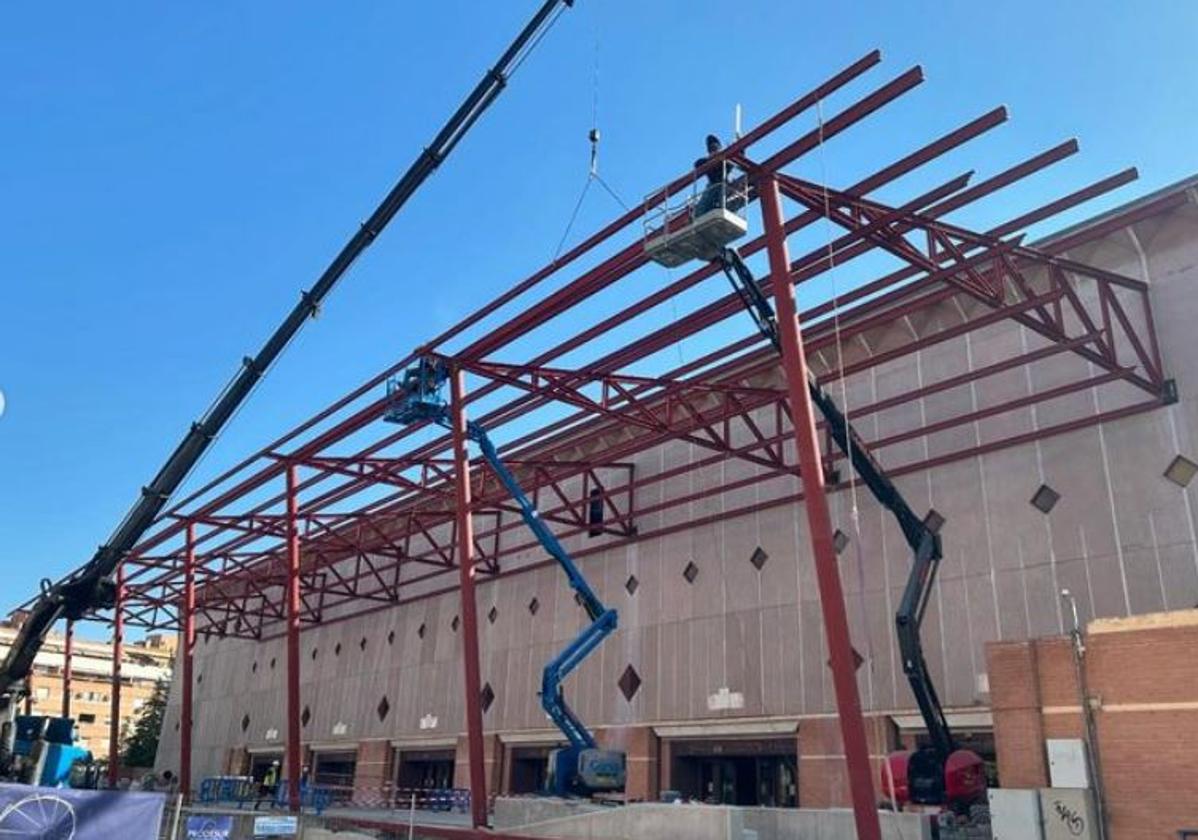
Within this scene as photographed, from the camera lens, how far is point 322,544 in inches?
1732

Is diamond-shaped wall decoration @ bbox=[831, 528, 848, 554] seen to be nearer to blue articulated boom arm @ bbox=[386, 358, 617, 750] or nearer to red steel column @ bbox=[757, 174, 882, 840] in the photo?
blue articulated boom arm @ bbox=[386, 358, 617, 750]

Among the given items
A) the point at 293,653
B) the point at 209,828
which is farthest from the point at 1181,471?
the point at 293,653

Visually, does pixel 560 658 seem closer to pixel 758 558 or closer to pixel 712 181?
pixel 758 558

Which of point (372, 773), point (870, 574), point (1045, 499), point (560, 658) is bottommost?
point (372, 773)

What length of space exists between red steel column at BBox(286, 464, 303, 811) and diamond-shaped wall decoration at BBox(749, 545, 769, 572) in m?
15.1

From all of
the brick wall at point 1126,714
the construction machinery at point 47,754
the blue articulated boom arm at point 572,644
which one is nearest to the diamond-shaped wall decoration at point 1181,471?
the brick wall at point 1126,714

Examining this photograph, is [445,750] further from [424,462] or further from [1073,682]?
[1073,682]

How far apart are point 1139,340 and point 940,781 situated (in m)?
10.3

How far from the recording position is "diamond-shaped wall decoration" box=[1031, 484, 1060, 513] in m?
21.6

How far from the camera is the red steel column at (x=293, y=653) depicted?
3091 centimetres

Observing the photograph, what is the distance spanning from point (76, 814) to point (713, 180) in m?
12.8

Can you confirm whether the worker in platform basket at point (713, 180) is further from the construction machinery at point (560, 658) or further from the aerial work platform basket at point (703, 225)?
the construction machinery at point (560, 658)

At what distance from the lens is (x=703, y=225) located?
15750 mm

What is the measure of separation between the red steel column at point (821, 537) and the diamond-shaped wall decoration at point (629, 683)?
51.9 feet
